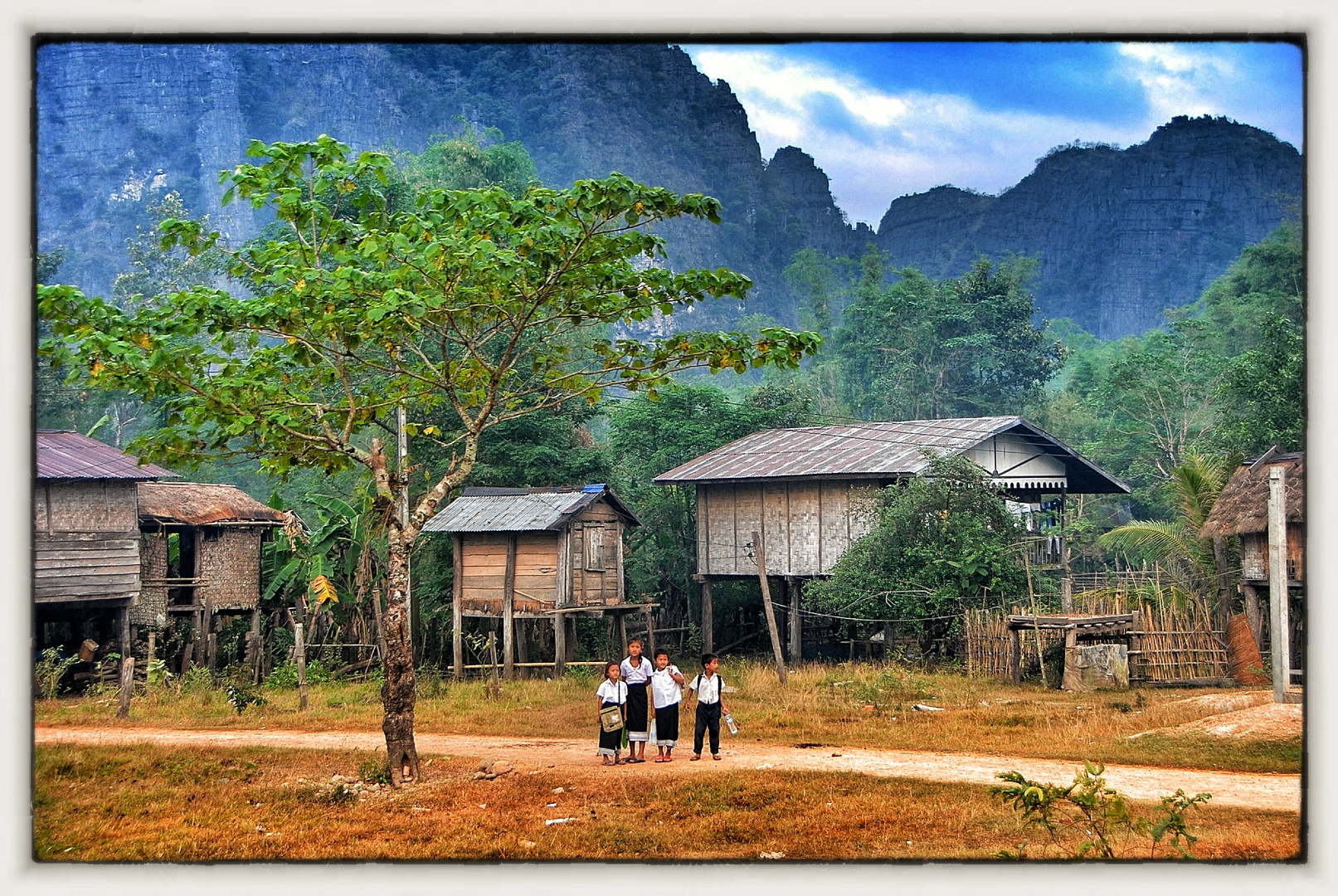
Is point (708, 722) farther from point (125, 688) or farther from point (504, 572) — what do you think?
point (504, 572)

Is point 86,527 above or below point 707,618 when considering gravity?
above

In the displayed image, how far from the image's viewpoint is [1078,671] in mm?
17469

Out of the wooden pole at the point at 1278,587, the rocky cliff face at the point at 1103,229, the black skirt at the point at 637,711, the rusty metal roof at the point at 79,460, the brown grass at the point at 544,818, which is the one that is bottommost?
the brown grass at the point at 544,818

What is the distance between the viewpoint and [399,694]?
1095 centimetres

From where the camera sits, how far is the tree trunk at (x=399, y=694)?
11.0m

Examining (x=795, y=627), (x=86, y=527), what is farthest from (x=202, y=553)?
(x=795, y=627)

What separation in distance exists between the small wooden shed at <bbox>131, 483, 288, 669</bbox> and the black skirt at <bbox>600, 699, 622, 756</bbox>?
13362 millimetres

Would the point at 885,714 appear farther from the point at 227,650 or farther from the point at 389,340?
the point at 227,650

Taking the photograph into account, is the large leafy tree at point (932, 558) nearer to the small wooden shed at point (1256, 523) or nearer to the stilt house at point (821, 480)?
the stilt house at point (821, 480)

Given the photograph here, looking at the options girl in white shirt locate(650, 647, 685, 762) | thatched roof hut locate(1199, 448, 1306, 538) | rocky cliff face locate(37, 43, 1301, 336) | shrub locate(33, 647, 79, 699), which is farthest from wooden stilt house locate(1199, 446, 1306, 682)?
rocky cliff face locate(37, 43, 1301, 336)

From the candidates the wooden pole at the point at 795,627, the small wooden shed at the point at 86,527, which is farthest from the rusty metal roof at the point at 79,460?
the wooden pole at the point at 795,627

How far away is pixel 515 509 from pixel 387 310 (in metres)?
12.4

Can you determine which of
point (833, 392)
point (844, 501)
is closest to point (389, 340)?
point (844, 501)

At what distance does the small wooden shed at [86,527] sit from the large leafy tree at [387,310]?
29.7 ft
